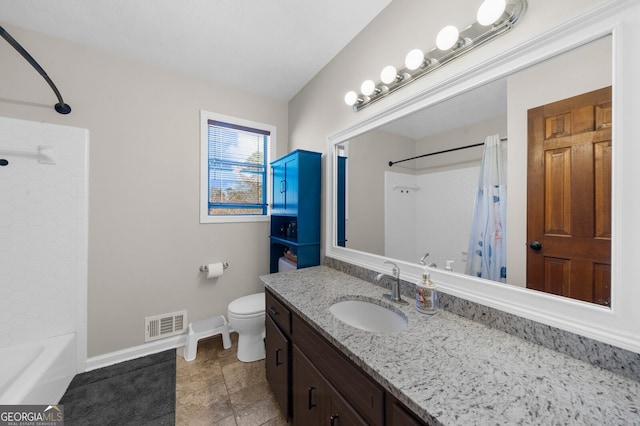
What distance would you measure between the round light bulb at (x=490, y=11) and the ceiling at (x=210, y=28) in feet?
2.41

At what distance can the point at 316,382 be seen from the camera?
0.99 m

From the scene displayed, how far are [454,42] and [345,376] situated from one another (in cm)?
146

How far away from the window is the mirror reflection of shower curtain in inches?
79.4

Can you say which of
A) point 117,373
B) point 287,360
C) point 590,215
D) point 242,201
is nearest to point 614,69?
point 590,215

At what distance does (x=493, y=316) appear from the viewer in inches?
36.3

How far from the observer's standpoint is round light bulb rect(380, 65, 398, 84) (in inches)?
52.1

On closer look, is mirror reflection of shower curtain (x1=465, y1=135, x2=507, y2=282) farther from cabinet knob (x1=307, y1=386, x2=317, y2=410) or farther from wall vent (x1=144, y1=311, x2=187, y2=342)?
wall vent (x1=144, y1=311, x2=187, y2=342)

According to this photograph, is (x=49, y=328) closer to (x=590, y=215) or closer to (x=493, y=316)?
(x=493, y=316)

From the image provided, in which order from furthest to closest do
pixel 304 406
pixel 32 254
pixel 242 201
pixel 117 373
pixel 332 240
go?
pixel 242 201, pixel 332 240, pixel 117 373, pixel 32 254, pixel 304 406

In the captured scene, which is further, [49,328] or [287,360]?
[49,328]

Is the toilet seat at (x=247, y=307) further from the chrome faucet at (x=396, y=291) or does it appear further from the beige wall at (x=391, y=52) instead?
the beige wall at (x=391, y=52)

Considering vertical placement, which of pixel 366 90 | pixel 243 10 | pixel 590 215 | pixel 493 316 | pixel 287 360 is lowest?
pixel 287 360

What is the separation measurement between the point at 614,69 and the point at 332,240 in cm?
160

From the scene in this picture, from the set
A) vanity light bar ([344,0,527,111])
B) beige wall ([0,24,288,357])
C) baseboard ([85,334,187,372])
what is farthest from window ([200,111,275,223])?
vanity light bar ([344,0,527,111])
